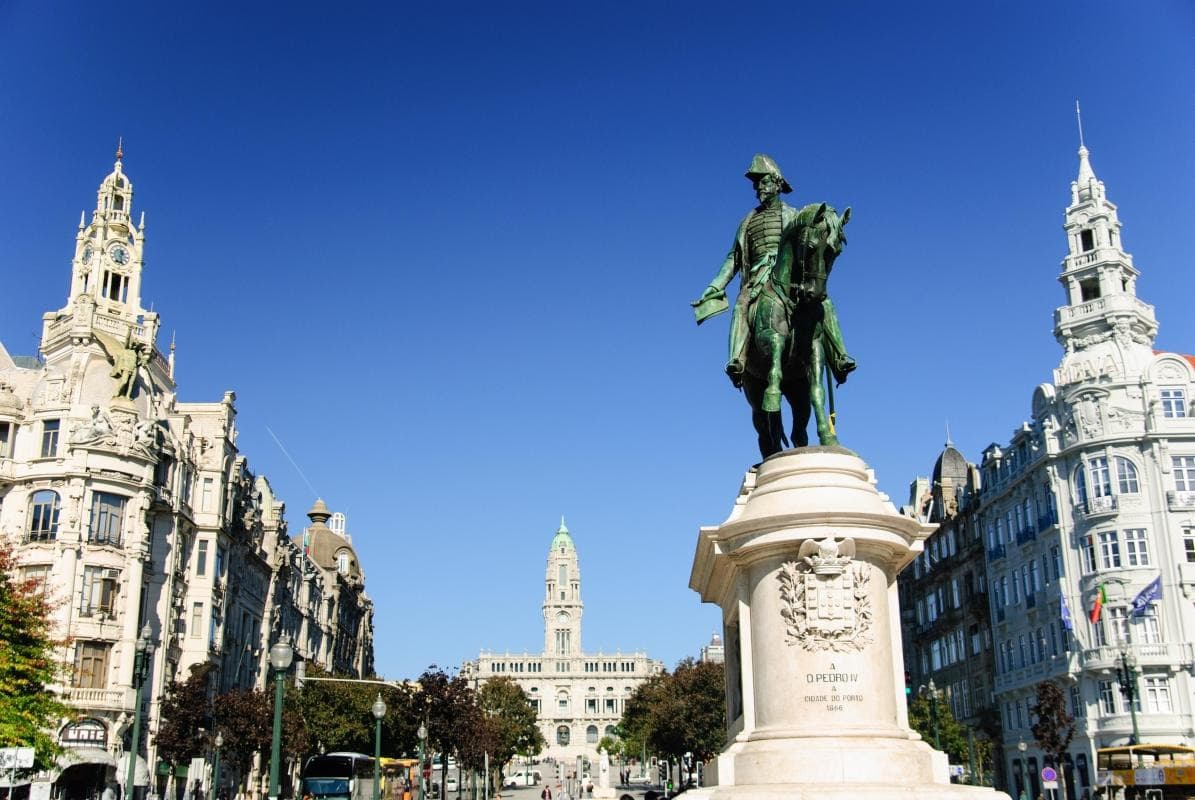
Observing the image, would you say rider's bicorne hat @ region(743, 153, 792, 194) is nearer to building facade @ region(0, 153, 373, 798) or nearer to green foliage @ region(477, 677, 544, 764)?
building facade @ region(0, 153, 373, 798)

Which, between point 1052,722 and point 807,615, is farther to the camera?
point 1052,722

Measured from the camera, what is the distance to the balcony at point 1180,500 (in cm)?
5441

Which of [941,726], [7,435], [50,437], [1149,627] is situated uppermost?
[7,435]

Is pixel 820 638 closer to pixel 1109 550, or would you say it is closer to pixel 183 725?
pixel 183 725

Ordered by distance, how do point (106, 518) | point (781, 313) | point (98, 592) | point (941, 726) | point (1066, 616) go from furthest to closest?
point (941, 726) < point (1066, 616) < point (106, 518) < point (98, 592) < point (781, 313)

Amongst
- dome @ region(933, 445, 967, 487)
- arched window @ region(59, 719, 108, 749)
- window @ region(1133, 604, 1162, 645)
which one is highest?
dome @ region(933, 445, 967, 487)

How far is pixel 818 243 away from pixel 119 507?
151 feet

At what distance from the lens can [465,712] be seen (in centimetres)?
6550

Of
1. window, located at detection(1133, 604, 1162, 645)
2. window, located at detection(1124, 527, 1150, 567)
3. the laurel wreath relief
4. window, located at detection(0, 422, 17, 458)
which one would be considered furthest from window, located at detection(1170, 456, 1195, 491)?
window, located at detection(0, 422, 17, 458)

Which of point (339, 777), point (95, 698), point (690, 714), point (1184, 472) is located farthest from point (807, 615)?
point (690, 714)

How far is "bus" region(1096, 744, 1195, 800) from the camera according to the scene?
125ft

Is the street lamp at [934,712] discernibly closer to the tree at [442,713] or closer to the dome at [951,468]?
the dome at [951,468]

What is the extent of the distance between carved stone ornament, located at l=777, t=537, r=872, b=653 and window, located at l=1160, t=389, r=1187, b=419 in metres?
49.2

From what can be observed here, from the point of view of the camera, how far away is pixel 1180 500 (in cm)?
5453
